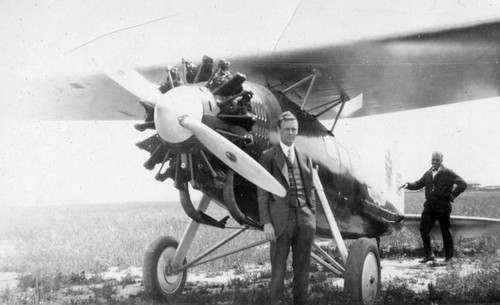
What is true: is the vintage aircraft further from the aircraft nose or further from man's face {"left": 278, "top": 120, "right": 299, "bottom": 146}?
man's face {"left": 278, "top": 120, "right": 299, "bottom": 146}

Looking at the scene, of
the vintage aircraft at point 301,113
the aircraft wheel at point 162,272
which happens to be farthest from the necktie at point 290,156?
the aircraft wheel at point 162,272

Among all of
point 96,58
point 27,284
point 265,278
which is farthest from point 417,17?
point 27,284

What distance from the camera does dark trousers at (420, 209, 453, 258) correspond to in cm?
794

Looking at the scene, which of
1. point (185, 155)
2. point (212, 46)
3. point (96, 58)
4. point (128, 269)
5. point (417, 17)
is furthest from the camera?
point (128, 269)

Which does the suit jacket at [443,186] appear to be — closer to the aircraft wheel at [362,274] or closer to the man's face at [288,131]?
the aircraft wheel at [362,274]

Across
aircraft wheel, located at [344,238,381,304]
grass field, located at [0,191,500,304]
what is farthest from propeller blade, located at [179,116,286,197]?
grass field, located at [0,191,500,304]

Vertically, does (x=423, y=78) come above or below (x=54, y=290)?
above

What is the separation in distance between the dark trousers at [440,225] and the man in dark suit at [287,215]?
4.64m

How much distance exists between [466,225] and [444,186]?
165 cm

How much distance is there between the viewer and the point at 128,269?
841 cm

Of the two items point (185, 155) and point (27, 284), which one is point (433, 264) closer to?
point (185, 155)

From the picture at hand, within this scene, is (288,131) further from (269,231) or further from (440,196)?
(440,196)

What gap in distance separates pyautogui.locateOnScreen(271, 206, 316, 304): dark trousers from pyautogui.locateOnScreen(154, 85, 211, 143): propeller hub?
47.3 inches

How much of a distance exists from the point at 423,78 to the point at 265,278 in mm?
3779
